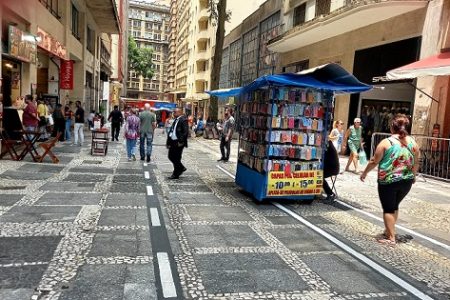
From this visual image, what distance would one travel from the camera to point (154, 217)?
251 inches

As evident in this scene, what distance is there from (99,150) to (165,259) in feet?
32.9

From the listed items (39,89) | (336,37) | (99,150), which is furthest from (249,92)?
(39,89)

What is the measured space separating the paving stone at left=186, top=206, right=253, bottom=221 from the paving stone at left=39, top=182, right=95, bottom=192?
2.42 metres

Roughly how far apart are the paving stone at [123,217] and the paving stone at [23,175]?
131 inches

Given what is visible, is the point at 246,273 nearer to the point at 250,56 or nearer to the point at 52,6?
the point at 52,6

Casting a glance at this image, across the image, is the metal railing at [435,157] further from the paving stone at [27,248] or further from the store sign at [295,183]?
the paving stone at [27,248]

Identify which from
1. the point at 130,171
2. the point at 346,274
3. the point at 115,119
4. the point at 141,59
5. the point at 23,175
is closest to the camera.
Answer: the point at 346,274

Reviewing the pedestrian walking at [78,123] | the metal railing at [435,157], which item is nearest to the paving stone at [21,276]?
the metal railing at [435,157]

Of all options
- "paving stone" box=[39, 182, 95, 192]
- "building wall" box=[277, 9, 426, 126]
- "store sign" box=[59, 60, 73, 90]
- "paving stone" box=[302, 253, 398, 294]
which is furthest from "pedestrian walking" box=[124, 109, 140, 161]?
"building wall" box=[277, 9, 426, 126]

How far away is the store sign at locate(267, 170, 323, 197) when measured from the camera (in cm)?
781

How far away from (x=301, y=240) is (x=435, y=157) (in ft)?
26.8

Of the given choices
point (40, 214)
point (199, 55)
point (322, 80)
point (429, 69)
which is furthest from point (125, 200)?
point (199, 55)

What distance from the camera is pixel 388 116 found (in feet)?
56.5

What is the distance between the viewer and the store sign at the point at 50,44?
15.0m
